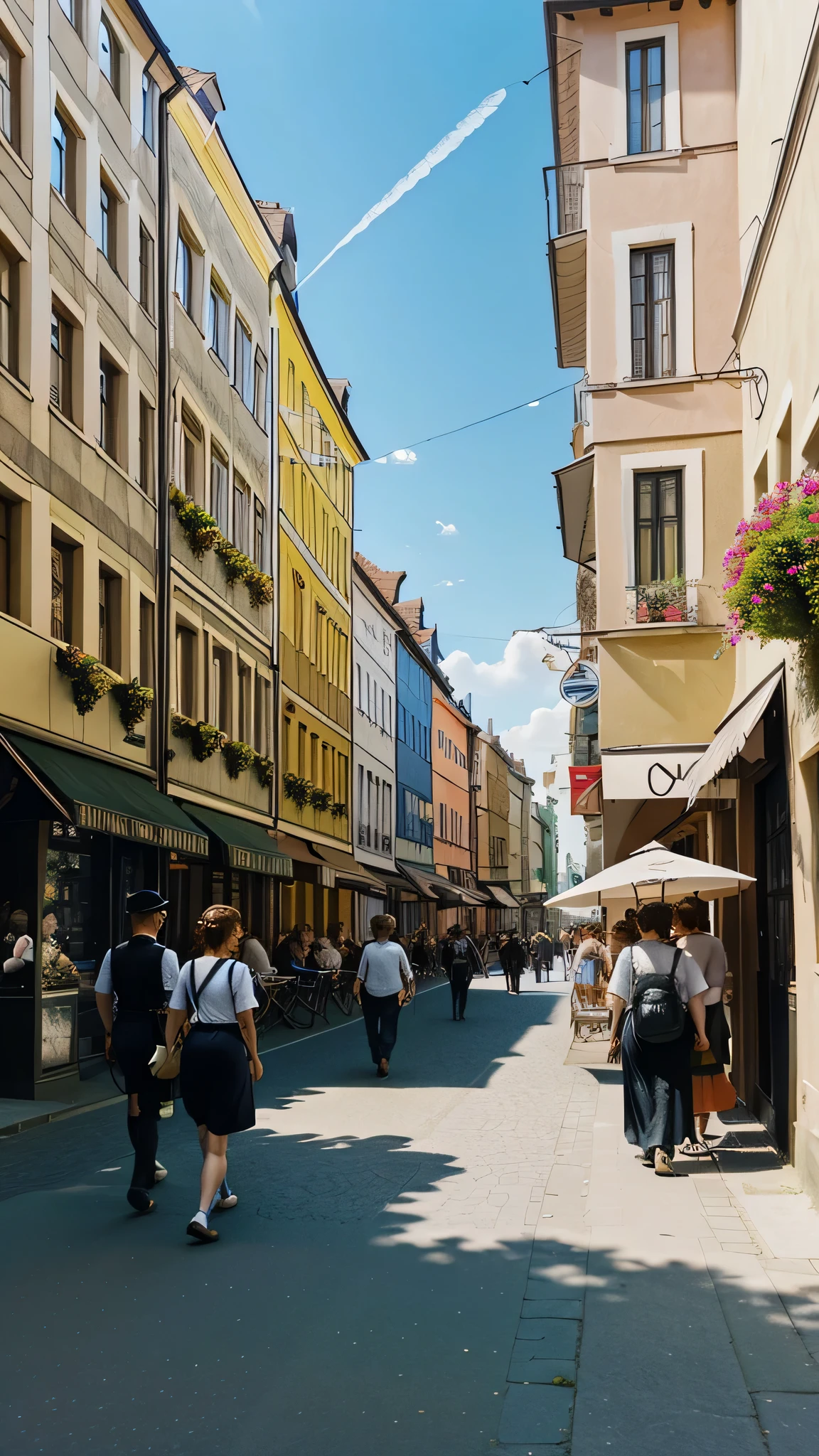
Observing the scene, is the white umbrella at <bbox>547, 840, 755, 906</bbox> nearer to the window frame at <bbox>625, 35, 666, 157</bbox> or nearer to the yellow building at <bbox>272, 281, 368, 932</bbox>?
the window frame at <bbox>625, 35, 666, 157</bbox>

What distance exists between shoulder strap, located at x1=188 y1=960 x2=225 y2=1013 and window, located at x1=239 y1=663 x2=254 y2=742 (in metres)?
20.9

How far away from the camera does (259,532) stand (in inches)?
1240

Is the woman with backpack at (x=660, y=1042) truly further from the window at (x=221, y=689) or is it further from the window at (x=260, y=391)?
the window at (x=260, y=391)

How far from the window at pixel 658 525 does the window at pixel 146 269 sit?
899 cm

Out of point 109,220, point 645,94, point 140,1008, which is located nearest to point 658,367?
point 645,94

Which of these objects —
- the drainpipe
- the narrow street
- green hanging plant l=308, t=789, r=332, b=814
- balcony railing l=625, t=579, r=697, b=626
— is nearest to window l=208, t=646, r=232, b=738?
the drainpipe

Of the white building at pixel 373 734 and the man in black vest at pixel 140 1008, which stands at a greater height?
the white building at pixel 373 734

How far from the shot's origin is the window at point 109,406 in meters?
20.3

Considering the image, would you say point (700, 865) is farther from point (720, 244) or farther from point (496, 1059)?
point (720, 244)

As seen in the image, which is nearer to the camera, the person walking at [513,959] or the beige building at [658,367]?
the beige building at [658,367]

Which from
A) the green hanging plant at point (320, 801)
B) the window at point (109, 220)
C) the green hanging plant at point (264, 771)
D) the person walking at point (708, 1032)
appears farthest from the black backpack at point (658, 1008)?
the green hanging plant at point (320, 801)

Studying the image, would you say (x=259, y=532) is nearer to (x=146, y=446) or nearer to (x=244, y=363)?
(x=244, y=363)

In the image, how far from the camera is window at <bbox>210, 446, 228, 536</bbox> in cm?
2697

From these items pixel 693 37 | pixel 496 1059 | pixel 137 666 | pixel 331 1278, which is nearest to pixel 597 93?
pixel 693 37
